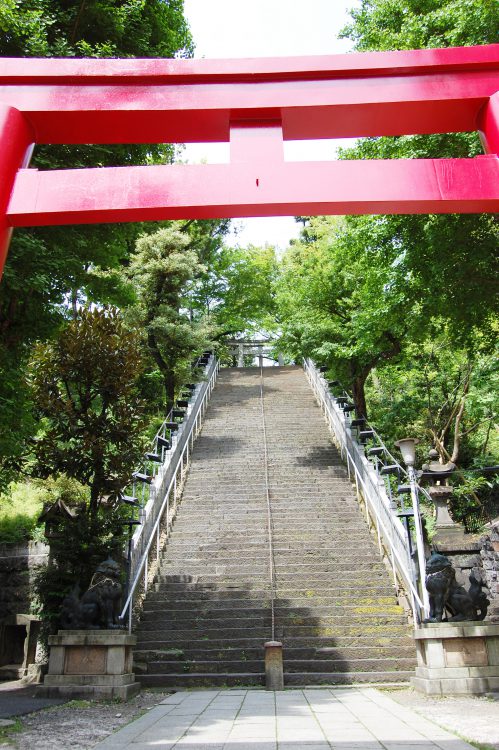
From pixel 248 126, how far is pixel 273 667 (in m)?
6.27

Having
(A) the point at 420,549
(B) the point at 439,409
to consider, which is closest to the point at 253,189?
(A) the point at 420,549

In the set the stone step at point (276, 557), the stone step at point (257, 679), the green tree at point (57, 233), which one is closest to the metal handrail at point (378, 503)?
the stone step at point (276, 557)

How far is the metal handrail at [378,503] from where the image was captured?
27.4 ft

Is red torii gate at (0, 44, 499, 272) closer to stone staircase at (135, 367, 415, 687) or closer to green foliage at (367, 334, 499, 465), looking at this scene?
stone staircase at (135, 367, 415, 687)

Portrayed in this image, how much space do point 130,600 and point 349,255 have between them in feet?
24.9

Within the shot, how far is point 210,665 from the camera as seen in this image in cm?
786

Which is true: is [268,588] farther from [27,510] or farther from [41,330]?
[27,510]

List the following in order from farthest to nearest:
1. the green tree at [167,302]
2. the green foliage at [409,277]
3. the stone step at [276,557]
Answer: the green tree at [167,302], the stone step at [276,557], the green foliage at [409,277]

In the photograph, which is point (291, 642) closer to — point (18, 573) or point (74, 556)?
point (74, 556)

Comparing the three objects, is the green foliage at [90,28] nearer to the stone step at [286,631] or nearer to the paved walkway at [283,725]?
the paved walkway at [283,725]

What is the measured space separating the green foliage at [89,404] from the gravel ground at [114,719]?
3.46m

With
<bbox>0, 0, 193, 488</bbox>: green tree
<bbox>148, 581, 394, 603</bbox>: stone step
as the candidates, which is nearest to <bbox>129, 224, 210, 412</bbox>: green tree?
<bbox>0, 0, 193, 488</bbox>: green tree

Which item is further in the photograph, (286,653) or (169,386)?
(169,386)

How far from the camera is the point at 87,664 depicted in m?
7.22
